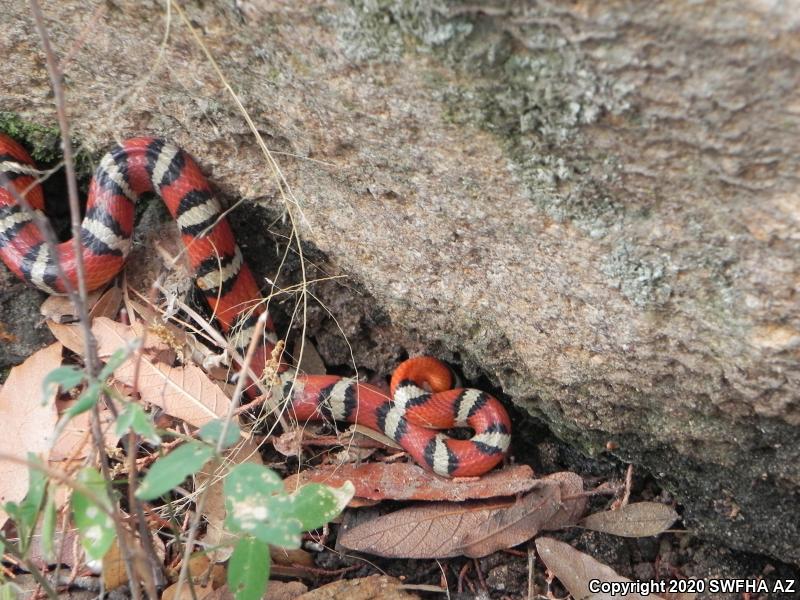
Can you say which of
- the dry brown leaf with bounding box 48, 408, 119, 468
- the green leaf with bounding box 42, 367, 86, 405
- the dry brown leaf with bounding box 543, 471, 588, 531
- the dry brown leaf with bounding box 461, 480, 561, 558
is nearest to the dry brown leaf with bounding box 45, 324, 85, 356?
the dry brown leaf with bounding box 48, 408, 119, 468

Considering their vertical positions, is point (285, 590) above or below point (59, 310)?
below

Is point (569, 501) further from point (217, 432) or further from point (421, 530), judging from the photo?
point (217, 432)

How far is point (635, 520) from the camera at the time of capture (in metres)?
2.68

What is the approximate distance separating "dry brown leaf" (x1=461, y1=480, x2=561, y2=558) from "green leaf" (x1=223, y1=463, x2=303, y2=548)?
1115 mm

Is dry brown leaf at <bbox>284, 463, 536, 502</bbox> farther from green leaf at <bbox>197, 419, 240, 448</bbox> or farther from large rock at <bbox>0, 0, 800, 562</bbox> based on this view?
green leaf at <bbox>197, 419, 240, 448</bbox>

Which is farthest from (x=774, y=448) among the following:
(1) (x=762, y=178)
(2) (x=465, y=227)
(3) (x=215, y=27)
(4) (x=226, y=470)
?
(3) (x=215, y=27)

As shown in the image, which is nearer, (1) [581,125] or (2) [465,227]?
(1) [581,125]

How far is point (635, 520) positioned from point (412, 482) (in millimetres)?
818

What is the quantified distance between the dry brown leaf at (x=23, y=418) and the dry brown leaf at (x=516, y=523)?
1549mm

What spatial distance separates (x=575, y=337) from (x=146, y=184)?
1.81 meters

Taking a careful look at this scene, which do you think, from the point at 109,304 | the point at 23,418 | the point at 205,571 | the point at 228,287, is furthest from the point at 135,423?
the point at 109,304

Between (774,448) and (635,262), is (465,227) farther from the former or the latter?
(774,448)

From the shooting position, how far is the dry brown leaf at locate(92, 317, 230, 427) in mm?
2863

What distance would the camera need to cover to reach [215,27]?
221cm
